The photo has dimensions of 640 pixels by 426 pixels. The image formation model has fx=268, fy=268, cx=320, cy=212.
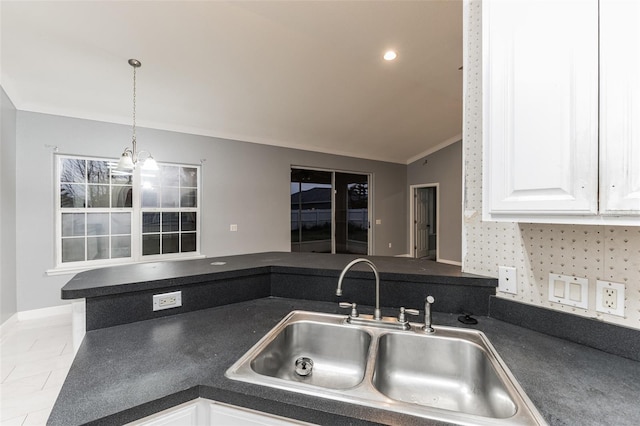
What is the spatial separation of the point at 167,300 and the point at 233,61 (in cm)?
267

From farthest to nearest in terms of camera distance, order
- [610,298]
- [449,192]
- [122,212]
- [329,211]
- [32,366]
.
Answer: [449,192] < [329,211] < [122,212] < [32,366] < [610,298]

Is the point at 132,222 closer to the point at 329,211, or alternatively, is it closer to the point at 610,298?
the point at 329,211

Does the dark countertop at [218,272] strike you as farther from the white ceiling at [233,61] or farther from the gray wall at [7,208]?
the gray wall at [7,208]

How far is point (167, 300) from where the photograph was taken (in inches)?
49.2

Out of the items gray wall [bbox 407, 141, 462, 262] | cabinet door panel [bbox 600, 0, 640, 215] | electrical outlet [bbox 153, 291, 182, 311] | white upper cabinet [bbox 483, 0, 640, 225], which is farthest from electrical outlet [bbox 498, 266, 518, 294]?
gray wall [bbox 407, 141, 462, 262]

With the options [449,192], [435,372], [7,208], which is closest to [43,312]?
[7,208]

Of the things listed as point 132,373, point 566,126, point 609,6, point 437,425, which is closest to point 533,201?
point 566,126

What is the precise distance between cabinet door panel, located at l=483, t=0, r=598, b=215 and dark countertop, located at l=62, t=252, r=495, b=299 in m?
0.55

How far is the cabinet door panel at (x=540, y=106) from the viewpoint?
28.7 inches

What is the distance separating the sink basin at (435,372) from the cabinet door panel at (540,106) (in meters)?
0.56

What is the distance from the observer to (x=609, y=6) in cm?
70

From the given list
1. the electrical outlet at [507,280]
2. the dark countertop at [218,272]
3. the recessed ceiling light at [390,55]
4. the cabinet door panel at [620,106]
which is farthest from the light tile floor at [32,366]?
the recessed ceiling light at [390,55]

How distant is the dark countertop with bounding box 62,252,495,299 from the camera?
1.15 meters

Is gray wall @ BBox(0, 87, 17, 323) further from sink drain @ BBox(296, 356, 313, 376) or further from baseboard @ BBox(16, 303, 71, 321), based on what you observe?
sink drain @ BBox(296, 356, 313, 376)
